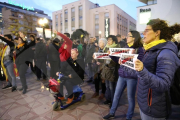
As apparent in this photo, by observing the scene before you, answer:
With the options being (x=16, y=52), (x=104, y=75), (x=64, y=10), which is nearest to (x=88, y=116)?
(x=104, y=75)

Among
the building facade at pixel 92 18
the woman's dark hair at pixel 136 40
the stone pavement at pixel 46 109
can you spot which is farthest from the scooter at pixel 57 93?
the building facade at pixel 92 18

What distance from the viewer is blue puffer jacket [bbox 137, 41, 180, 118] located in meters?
1.07

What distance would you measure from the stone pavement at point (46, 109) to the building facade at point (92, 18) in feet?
84.9

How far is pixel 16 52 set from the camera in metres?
4.40

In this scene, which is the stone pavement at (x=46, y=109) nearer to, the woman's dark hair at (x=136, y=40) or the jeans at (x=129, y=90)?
the jeans at (x=129, y=90)

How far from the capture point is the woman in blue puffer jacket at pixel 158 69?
1.09 m

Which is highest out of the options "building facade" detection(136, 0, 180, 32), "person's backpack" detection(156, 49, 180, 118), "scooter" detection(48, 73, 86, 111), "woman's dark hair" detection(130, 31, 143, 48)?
"building facade" detection(136, 0, 180, 32)

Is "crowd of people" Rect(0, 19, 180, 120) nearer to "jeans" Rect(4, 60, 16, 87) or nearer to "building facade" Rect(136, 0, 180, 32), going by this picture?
"jeans" Rect(4, 60, 16, 87)

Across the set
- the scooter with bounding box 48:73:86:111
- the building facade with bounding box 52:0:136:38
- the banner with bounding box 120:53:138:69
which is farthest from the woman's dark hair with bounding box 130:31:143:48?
the building facade with bounding box 52:0:136:38

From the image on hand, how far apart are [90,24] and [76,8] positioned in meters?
5.68

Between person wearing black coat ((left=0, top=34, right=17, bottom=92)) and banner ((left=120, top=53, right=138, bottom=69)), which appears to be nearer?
banner ((left=120, top=53, right=138, bottom=69))

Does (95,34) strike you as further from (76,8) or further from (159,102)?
(159,102)

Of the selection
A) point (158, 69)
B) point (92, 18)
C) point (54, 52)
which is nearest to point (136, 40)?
point (158, 69)

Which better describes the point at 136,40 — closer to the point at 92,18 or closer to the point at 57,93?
the point at 57,93
